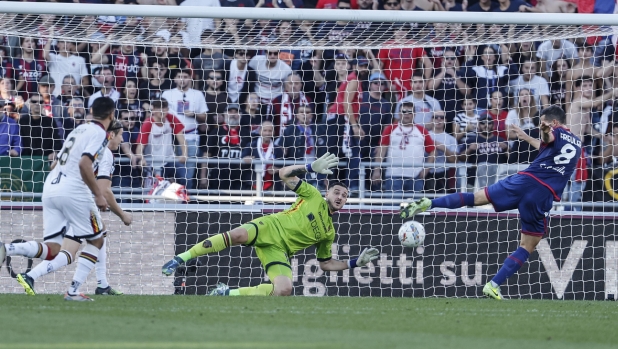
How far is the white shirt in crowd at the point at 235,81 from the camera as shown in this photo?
14.2 metres

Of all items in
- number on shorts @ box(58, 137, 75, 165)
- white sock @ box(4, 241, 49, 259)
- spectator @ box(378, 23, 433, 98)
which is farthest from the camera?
spectator @ box(378, 23, 433, 98)

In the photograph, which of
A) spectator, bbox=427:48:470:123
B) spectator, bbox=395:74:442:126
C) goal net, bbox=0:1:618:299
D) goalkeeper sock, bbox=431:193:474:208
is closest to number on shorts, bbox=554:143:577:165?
goalkeeper sock, bbox=431:193:474:208

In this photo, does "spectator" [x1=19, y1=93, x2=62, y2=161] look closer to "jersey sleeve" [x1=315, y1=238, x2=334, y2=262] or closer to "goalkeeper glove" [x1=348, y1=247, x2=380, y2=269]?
"jersey sleeve" [x1=315, y1=238, x2=334, y2=262]

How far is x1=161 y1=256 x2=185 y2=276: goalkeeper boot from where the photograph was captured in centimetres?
1056

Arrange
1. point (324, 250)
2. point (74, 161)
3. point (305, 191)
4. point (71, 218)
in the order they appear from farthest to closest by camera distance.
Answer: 1. point (324, 250)
2. point (305, 191)
3. point (71, 218)
4. point (74, 161)

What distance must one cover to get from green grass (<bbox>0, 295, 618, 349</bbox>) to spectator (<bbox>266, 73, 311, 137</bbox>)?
425 cm

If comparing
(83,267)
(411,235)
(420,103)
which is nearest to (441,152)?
(420,103)

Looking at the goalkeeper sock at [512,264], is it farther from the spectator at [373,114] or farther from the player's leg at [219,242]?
the spectator at [373,114]

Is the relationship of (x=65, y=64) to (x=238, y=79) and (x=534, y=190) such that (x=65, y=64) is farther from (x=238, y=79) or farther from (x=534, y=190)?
(x=534, y=190)

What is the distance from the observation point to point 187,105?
45.6 feet

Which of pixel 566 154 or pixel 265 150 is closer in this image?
pixel 566 154

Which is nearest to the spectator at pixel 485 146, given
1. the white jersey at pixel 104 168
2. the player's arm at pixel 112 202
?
the white jersey at pixel 104 168

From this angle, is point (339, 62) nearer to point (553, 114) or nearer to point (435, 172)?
point (435, 172)

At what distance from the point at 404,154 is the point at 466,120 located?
1012 millimetres
